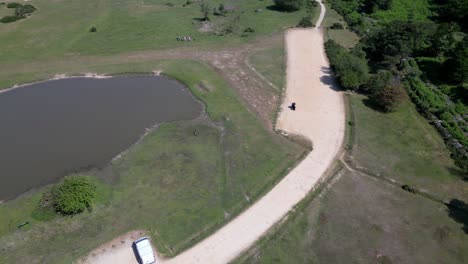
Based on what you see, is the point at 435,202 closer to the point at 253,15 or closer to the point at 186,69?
the point at 186,69

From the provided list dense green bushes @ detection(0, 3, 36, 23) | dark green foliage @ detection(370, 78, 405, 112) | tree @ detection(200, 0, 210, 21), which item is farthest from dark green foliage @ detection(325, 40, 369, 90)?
dense green bushes @ detection(0, 3, 36, 23)

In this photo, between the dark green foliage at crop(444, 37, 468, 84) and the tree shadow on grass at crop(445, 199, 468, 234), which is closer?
the tree shadow on grass at crop(445, 199, 468, 234)

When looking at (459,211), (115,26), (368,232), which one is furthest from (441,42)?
(115,26)

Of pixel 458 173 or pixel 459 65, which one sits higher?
pixel 459 65

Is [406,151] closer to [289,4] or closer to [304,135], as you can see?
[304,135]

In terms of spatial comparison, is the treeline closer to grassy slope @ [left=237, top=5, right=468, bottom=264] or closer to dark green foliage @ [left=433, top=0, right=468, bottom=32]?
grassy slope @ [left=237, top=5, right=468, bottom=264]

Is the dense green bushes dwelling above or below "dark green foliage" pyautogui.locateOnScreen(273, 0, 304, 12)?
below
